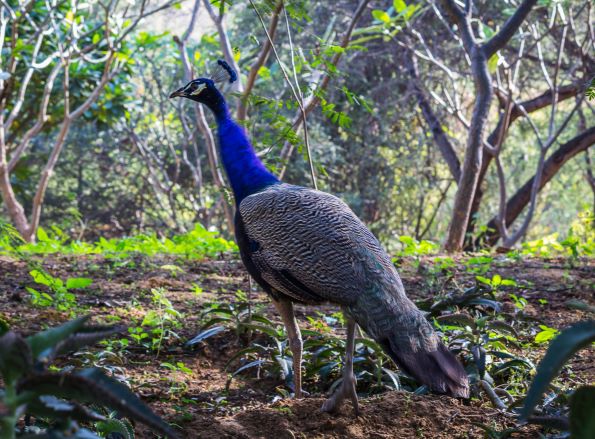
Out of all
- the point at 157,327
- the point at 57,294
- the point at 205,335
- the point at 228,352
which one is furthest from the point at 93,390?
the point at 57,294

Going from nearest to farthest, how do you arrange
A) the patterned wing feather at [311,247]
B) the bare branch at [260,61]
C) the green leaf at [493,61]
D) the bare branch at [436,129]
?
1. the patterned wing feather at [311,247]
2. the bare branch at [260,61]
3. the green leaf at [493,61]
4. the bare branch at [436,129]

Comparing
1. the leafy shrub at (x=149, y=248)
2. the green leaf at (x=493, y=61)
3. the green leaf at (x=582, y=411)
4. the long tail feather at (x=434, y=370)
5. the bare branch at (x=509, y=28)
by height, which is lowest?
the leafy shrub at (x=149, y=248)

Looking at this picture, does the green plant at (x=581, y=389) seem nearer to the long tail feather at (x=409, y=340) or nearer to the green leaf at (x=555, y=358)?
the green leaf at (x=555, y=358)

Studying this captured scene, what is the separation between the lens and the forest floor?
301 centimetres

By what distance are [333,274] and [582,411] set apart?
1757 mm

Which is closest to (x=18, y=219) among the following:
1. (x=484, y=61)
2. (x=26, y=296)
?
(x=26, y=296)

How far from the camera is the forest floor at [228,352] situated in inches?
119

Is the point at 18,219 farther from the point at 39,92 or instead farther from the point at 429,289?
the point at 429,289

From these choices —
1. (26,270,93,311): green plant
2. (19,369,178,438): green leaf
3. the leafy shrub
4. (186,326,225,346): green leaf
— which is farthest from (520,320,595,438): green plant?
the leafy shrub

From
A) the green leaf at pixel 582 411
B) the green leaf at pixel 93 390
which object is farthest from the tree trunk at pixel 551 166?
the green leaf at pixel 93 390

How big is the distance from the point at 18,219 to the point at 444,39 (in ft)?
23.3

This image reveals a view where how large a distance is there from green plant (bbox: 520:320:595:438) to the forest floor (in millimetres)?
1278

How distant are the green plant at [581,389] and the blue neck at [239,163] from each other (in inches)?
107

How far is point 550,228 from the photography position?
1989 centimetres
